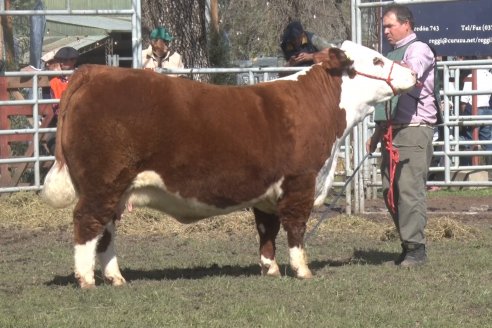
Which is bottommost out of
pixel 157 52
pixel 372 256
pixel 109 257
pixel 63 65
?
pixel 372 256

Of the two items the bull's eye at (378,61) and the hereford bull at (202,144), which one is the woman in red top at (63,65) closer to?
the hereford bull at (202,144)

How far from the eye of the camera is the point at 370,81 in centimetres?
846

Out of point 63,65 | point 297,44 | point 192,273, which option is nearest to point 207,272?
point 192,273

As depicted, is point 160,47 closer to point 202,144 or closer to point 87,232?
point 202,144

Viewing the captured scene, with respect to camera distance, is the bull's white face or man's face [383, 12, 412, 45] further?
man's face [383, 12, 412, 45]

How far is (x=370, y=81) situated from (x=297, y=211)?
3.86 feet

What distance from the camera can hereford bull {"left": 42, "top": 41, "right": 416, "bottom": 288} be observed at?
759 cm

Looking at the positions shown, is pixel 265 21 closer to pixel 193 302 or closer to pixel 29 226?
pixel 29 226

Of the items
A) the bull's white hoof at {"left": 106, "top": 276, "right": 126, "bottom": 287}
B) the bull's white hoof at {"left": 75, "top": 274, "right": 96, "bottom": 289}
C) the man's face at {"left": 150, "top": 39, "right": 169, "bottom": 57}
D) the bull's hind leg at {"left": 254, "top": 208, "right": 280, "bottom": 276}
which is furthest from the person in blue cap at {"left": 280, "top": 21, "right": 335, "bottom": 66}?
the bull's white hoof at {"left": 75, "top": 274, "right": 96, "bottom": 289}

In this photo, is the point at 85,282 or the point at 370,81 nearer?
the point at 85,282

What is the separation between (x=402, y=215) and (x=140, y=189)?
2299 millimetres

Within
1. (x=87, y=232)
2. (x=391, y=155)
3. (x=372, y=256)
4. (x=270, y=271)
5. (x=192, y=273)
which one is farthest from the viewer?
(x=372, y=256)

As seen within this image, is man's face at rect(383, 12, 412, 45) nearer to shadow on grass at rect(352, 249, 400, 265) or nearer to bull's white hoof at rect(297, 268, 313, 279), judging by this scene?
shadow on grass at rect(352, 249, 400, 265)

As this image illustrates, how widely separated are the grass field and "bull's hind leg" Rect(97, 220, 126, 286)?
197mm
